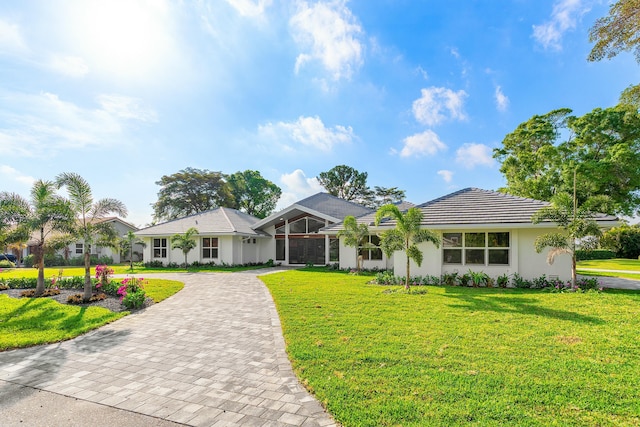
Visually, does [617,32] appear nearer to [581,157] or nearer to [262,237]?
[581,157]

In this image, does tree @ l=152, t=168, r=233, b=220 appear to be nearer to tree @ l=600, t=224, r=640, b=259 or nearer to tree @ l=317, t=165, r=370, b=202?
tree @ l=317, t=165, r=370, b=202

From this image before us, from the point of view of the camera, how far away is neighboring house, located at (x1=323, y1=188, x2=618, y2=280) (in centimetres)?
1229

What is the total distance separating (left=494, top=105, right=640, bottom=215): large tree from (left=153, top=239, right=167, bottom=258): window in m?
28.8

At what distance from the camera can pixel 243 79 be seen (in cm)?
1274

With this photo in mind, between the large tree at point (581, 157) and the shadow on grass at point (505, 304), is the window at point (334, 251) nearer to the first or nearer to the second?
the shadow on grass at point (505, 304)

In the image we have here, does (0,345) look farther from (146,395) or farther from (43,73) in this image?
(43,73)

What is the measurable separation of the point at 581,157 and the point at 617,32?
19.4 m

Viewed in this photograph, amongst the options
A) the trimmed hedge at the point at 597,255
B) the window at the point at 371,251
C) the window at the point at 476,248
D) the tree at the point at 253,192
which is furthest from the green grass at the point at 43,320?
the trimmed hedge at the point at 597,255

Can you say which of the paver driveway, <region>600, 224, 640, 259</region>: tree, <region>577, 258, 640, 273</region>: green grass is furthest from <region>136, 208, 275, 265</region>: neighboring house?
<region>600, 224, 640, 259</region>: tree

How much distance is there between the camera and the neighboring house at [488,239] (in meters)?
12.3

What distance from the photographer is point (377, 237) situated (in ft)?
61.7

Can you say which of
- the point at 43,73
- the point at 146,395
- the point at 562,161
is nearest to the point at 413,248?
the point at 146,395

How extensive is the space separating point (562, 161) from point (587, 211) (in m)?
16.8

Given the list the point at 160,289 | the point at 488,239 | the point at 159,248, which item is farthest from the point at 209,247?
the point at 488,239
